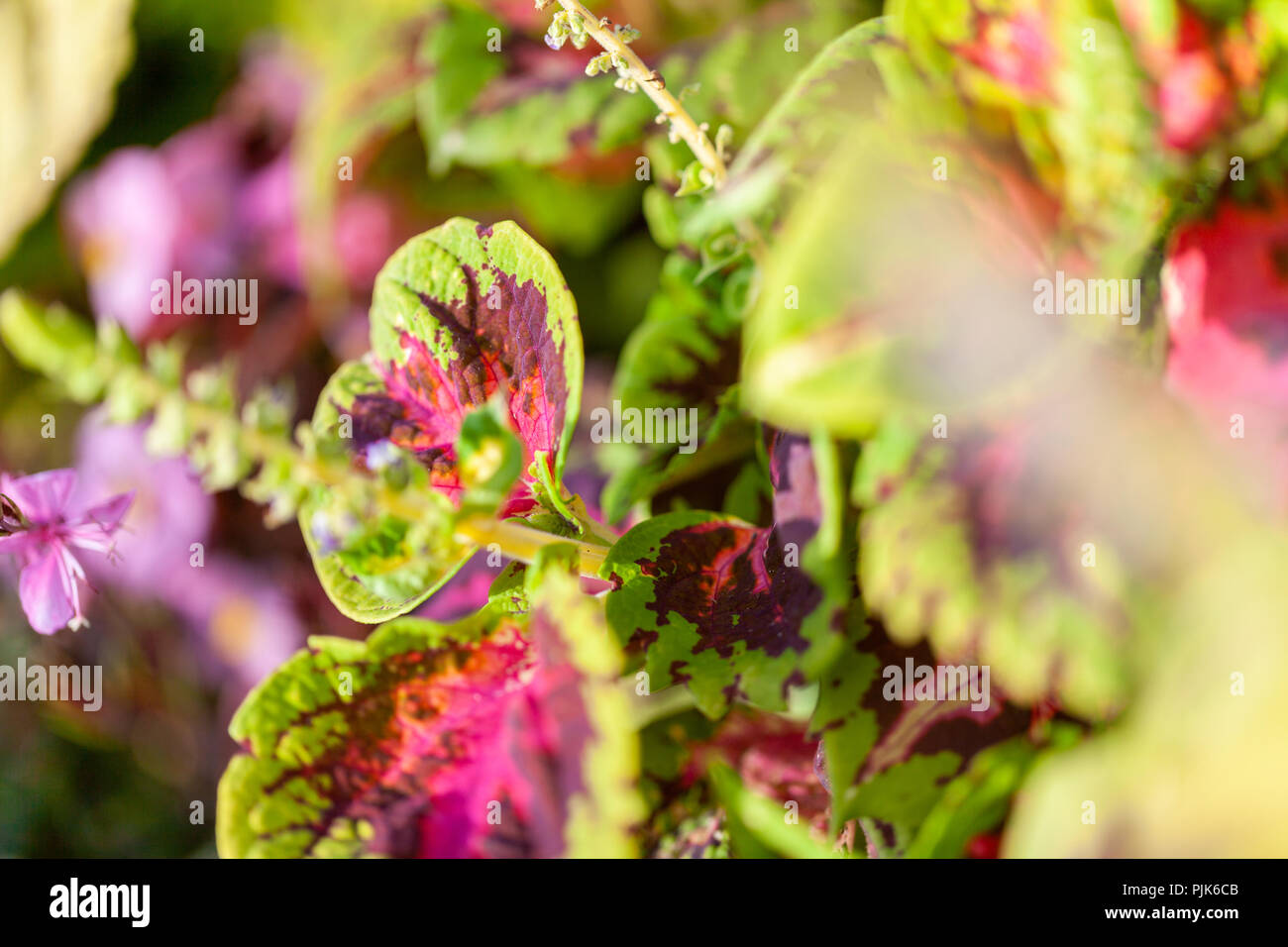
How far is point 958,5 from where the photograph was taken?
1.33ft

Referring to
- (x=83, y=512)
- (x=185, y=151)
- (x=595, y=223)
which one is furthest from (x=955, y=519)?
(x=185, y=151)

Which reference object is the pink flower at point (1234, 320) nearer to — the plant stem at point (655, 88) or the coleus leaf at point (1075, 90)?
the coleus leaf at point (1075, 90)

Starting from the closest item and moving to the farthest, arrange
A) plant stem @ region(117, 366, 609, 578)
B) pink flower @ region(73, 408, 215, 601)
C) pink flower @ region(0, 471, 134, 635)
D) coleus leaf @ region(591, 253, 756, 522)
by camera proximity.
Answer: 1. plant stem @ region(117, 366, 609, 578)
2. pink flower @ region(0, 471, 134, 635)
3. coleus leaf @ region(591, 253, 756, 522)
4. pink flower @ region(73, 408, 215, 601)

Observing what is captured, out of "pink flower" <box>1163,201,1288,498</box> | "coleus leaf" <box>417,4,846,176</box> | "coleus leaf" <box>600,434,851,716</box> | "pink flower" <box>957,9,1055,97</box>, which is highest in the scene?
"coleus leaf" <box>417,4,846,176</box>

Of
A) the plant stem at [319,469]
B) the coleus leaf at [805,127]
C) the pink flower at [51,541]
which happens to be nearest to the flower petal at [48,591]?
the pink flower at [51,541]

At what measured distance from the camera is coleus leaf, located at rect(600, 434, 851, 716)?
40 centimetres

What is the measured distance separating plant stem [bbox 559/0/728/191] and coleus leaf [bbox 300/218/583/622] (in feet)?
0.24

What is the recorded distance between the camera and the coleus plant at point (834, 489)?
1.10ft

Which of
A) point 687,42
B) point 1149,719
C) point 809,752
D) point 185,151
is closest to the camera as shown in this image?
point 1149,719

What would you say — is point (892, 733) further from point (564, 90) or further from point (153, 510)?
point (153, 510)

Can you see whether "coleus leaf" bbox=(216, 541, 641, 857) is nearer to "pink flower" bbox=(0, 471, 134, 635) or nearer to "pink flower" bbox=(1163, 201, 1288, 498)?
"pink flower" bbox=(0, 471, 134, 635)

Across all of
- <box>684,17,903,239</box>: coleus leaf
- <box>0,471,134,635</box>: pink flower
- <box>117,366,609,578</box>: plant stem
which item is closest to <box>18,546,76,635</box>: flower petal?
<box>0,471,134,635</box>: pink flower
